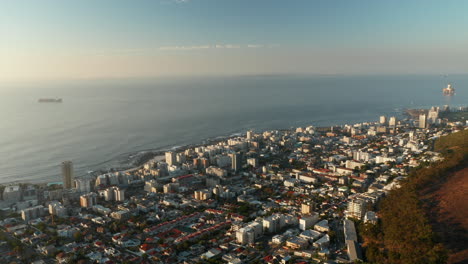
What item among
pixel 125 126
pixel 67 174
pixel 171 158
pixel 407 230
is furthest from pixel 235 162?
pixel 125 126

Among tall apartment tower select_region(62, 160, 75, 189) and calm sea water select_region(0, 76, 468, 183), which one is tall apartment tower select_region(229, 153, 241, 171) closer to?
calm sea water select_region(0, 76, 468, 183)

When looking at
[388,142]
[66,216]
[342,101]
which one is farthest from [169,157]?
[342,101]

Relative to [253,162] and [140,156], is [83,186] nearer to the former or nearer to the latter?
[140,156]

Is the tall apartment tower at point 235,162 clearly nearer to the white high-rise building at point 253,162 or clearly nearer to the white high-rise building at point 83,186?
the white high-rise building at point 253,162

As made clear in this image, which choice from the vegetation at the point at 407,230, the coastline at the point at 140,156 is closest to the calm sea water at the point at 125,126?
the coastline at the point at 140,156

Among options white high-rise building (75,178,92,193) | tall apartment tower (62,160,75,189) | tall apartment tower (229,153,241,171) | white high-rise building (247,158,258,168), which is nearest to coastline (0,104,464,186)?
tall apartment tower (62,160,75,189)

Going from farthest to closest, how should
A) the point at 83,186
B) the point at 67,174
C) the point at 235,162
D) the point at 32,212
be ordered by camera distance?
the point at 235,162 < the point at 67,174 < the point at 83,186 < the point at 32,212
